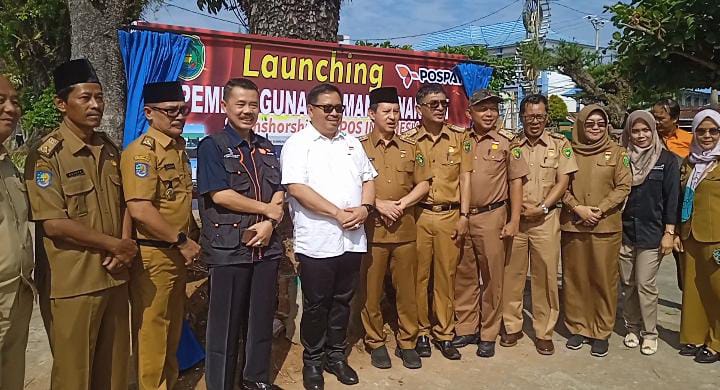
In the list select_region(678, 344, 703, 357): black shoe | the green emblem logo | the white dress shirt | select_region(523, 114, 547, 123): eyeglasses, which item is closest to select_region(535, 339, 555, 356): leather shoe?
select_region(678, 344, 703, 357): black shoe

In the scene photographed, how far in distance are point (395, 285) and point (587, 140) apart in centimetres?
177

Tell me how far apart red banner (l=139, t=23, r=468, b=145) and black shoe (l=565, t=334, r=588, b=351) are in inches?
86.0

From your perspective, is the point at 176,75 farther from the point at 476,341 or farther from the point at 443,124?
the point at 476,341

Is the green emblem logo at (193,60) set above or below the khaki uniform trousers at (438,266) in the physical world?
above

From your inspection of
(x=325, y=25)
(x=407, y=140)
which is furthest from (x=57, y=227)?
(x=325, y=25)

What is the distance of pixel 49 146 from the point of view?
2631mm

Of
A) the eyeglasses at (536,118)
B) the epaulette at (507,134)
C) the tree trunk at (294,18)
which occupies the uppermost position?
the tree trunk at (294,18)

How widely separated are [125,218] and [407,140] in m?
1.88

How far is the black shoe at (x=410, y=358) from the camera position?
3889 mm

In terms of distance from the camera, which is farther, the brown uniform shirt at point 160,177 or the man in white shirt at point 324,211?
the man in white shirt at point 324,211

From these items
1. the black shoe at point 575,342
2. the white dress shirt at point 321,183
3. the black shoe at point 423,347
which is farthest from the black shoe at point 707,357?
the white dress shirt at point 321,183

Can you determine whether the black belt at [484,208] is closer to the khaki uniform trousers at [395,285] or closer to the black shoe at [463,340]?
the khaki uniform trousers at [395,285]

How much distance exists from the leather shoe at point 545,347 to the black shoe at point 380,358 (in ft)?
3.80

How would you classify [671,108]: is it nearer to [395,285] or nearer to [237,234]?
[395,285]
